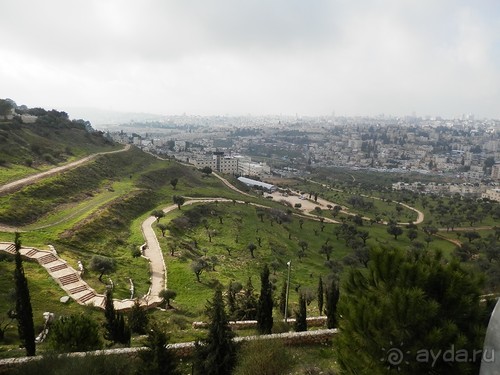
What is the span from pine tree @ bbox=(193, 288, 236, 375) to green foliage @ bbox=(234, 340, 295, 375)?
1.67ft

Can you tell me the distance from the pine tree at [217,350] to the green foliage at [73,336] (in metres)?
5.08

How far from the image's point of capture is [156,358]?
13.6 meters

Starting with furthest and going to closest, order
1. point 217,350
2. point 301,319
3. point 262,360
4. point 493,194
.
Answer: point 493,194 → point 301,319 → point 217,350 → point 262,360

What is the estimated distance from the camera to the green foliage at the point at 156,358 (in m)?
13.6

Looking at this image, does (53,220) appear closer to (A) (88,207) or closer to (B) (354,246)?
(A) (88,207)

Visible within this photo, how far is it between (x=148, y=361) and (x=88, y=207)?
39.5 m

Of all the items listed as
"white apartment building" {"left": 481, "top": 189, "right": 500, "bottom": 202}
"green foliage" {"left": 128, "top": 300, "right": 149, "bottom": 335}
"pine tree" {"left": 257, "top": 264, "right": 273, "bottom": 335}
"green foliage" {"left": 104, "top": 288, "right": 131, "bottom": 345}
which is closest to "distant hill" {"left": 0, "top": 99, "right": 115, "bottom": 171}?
"green foliage" {"left": 128, "top": 300, "right": 149, "bottom": 335}

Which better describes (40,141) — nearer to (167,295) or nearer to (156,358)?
(167,295)

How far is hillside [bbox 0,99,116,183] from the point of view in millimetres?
59500

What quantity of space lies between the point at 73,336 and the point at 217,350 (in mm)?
6521

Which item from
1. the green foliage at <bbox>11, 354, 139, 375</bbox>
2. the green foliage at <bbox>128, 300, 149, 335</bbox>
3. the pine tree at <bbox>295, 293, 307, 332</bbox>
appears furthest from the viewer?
the green foliage at <bbox>128, 300, 149, 335</bbox>

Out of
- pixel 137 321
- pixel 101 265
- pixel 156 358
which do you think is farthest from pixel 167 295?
pixel 156 358

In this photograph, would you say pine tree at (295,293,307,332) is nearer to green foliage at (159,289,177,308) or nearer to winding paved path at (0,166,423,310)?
green foliage at (159,289,177,308)

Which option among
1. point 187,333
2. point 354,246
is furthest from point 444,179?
point 187,333
